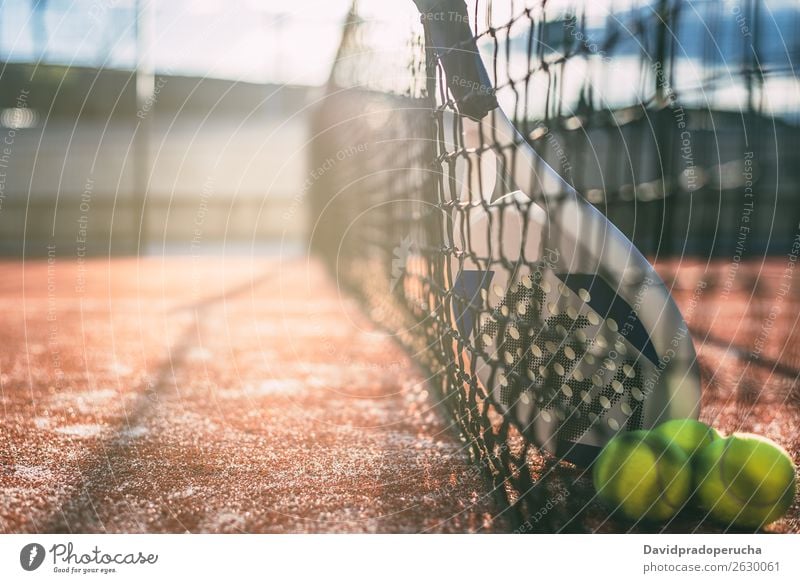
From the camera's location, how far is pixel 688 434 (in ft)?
3.14

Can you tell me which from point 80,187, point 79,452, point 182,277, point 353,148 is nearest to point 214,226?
point 80,187

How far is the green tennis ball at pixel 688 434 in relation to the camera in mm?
951

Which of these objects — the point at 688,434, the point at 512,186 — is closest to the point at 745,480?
the point at 688,434

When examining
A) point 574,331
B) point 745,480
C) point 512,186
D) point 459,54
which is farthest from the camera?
point 512,186

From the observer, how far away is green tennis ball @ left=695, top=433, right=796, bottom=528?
0.90 m

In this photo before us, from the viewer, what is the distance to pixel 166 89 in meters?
8.43

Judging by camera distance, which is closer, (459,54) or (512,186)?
(459,54)

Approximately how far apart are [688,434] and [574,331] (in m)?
0.20

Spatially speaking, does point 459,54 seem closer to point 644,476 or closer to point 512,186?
point 512,186
